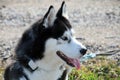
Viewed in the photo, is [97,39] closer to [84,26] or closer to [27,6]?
[84,26]

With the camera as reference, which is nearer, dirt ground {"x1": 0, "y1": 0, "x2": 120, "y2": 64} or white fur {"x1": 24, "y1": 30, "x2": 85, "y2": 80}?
white fur {"x1": 24, "y1": 30, "x2": 85, "y2": 80}

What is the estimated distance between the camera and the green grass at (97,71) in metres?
6.68

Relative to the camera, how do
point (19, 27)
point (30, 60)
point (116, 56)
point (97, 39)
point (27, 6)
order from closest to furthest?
point (30, 60)
point (116, 56)
point (97, 39)
point (19, 27)
point (27, 6)

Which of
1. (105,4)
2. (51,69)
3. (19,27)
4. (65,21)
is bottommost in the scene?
(105,4)

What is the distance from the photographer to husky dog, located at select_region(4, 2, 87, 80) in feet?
16.5

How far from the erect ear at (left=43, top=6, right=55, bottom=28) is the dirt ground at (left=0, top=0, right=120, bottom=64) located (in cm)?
346

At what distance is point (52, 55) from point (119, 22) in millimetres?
7295

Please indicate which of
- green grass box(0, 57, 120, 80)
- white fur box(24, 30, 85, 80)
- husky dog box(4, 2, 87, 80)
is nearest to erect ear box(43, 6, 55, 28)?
husky dog box(4, 2, 87, 80)

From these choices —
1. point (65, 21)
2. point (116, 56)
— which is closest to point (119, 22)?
point (116, 56)

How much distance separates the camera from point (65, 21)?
17.4ft

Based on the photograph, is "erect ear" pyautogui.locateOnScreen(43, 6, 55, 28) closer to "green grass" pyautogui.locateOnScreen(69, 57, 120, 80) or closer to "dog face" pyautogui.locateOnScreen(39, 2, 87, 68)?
"dog face" pyautogui.locateOnScreen(39, 2, 87, 68)

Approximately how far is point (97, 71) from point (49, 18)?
2247 millimetres

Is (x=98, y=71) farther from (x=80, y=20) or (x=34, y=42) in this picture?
(x=80, y=20)

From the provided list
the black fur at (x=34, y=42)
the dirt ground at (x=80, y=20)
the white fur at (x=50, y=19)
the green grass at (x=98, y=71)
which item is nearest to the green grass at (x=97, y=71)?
the green grass at (x=98, y=71)
